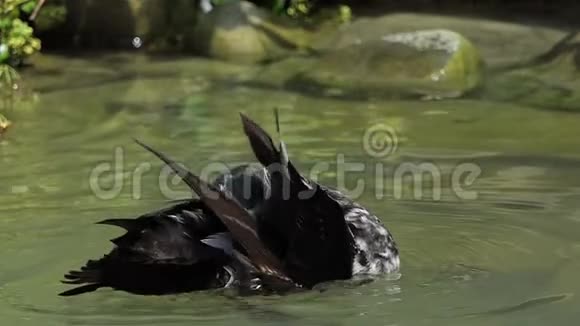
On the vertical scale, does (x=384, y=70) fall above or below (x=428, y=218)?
above

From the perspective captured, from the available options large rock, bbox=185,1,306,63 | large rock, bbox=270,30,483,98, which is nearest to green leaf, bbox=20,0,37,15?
large rock, bbox=185,1,306,63

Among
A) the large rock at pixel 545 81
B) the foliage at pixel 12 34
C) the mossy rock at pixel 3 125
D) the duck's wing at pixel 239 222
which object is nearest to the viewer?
the duck's wing at pixel 239 222

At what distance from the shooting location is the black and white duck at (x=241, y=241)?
11.0ft

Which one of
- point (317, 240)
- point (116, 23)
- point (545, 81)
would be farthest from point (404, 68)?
point (317, 240)

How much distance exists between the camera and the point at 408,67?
7.75 metres

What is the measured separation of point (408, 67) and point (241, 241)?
15.1 feet

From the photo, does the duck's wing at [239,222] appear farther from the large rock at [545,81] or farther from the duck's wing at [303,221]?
the large rock at [545,81]

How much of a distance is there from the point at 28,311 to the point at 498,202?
83.0 inches

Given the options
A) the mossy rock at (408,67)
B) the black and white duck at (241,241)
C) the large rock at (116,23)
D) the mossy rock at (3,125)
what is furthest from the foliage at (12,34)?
the black and white duck at (241,241)

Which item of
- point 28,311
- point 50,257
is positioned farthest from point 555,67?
point 28,311

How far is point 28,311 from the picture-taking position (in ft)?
11.3

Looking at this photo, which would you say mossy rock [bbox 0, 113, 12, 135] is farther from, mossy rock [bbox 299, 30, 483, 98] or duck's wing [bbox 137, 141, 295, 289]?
duck's wing [bbox 137, 141, 295, 289]

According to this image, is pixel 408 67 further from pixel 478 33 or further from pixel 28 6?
pixel 28 6

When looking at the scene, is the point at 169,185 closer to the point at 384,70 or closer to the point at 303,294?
the point at 303,294
